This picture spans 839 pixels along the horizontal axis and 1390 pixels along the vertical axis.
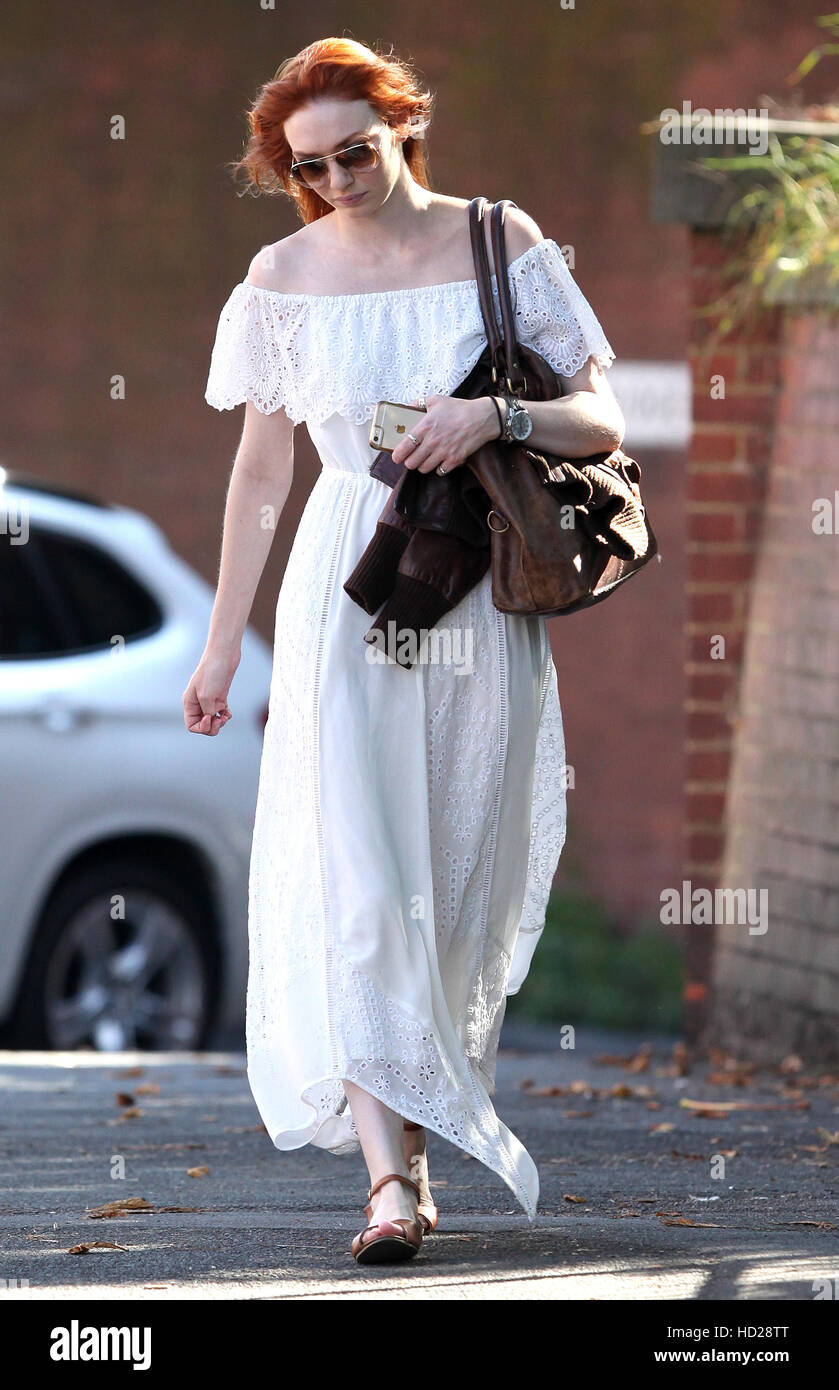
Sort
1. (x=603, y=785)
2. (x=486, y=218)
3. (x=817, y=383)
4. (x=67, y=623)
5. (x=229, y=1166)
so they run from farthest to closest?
1. (x=603, y=785)
2. (x=67, y=623)
3. (x=817, y=383)
4. (x=229, y=1166)
5. (x=486, y=218)

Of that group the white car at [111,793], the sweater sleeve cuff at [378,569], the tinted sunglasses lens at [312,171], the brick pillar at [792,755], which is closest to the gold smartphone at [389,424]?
the sweater sleeve cuff at [378,569]

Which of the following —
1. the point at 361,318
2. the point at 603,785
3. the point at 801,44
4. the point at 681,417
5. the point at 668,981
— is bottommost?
the point at 668,981

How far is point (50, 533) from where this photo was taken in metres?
7.08

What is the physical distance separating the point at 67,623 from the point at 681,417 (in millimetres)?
4570

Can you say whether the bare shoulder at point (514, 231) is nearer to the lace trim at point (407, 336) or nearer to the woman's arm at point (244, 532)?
the lace trim at point (407, 336)

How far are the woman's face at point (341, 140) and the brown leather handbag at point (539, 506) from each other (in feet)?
0.60

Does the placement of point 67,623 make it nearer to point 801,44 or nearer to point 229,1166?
point 229,1166

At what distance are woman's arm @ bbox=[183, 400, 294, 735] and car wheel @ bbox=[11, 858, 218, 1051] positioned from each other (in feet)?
10.4

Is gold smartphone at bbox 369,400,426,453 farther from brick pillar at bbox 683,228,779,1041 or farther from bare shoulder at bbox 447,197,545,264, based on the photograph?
brick pillar at bbox 683,228,779,1041

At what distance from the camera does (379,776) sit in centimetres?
373

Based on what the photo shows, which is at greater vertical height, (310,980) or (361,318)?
(361,318)

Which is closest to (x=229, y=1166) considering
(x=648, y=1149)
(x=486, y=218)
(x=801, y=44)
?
(x=648, y=1149)

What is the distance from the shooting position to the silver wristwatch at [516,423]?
361cm

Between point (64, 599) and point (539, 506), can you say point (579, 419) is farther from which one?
point (64, 599)
